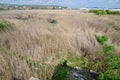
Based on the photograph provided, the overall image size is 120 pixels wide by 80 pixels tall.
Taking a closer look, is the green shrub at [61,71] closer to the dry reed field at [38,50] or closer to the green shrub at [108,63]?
the dry reed field at [38,50]

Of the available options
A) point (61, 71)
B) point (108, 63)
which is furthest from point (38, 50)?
point (108, 63)

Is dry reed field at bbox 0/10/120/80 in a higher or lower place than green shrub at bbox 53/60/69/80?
higher

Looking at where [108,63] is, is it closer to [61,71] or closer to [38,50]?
[61,71]

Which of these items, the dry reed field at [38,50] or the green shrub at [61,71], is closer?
the dry reed field at [38,50]

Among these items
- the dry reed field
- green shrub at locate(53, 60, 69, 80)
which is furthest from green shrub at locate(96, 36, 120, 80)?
green shrub at locate(53, 60, 69, 80)

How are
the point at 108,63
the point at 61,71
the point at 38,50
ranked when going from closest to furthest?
the point at 61,71 → the point at 108,63 → the point at 38,50

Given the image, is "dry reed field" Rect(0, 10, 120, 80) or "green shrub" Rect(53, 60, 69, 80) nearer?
"dry reed field" Rect(0, 10, 120, 80)

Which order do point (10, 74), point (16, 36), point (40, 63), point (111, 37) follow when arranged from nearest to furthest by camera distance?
1. point (10, 74)
2. point (40, 63)
3. point (16, 36)
4. point (111, 37)

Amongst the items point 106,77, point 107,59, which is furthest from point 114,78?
point 107,59

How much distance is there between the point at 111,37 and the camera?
1102cm

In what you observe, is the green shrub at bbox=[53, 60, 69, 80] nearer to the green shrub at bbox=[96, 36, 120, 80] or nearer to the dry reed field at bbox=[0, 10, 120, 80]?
the dry reed field at bbox=[0, 10, 120, 80]

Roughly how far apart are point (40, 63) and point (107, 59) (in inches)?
Result: 72.7

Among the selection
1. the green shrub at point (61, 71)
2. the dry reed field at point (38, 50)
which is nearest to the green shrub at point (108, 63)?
the dry reed field at point (38, 50)

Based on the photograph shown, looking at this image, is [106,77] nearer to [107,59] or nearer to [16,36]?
[107,59]
